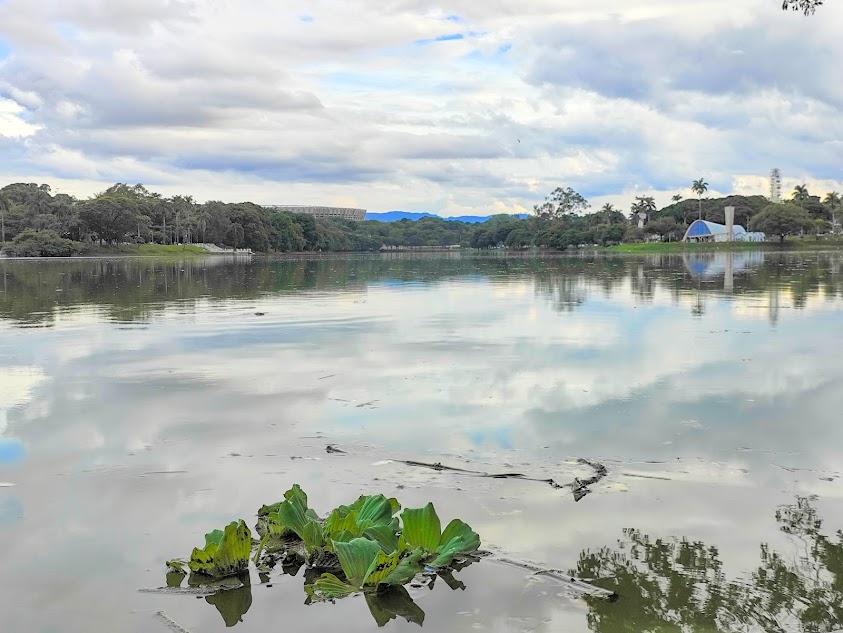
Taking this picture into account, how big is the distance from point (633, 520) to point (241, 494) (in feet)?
10.5

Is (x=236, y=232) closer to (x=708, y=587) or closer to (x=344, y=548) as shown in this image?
(x=344, y=548)

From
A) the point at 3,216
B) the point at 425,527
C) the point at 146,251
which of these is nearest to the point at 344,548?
the point at 425,527

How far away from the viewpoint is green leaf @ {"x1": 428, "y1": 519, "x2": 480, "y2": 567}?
18.5 ft

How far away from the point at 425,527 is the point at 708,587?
182cm

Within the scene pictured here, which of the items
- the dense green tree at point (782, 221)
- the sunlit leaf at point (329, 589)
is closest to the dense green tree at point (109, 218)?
the dense green tree at point (782, 221)

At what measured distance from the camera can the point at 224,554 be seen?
218 inches

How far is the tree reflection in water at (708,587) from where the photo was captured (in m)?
4.86

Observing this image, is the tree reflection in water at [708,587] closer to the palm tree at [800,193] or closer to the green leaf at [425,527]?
the green leaf at [425,527]

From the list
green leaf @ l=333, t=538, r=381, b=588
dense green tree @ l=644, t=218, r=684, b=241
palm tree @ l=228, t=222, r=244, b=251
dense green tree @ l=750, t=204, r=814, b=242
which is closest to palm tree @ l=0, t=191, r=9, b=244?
palm tree @ l=228, t=222, r=244, b=251

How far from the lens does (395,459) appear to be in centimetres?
812

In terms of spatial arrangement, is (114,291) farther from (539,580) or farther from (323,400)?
(539,580)

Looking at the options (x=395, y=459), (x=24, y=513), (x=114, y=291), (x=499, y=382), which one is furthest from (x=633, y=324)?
(x=114, y=291)

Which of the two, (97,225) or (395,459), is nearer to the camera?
(395,459)

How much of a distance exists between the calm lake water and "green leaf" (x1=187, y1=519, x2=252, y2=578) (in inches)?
8.4
